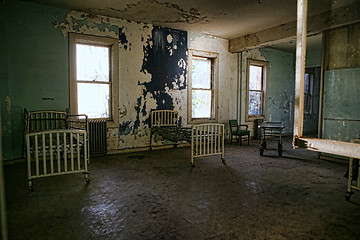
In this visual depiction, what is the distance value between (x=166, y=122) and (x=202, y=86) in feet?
5.61

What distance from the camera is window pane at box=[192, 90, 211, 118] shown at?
22.9 ft

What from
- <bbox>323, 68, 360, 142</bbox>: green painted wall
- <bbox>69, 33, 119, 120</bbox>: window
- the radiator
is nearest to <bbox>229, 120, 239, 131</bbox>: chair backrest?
<bbox>323, 68, 360, 142</bbox>: green painted wall

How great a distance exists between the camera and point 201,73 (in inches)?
277

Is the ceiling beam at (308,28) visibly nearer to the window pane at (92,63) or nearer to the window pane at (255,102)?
the window pane at (255,102)

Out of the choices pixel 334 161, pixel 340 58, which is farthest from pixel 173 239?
pixel 340 58

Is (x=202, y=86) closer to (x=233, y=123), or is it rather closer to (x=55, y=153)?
(x=233, y=123)

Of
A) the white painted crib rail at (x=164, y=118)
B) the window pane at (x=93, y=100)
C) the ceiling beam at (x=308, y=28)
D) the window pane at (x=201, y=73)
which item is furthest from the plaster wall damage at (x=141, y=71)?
the ceiling beam at (x=308, y=28)

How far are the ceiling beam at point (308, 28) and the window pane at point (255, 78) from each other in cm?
135

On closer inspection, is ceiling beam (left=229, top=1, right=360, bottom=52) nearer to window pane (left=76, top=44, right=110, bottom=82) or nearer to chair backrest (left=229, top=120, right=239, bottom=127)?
chair backrest (left=229, top=120, right=239, bottom=127)

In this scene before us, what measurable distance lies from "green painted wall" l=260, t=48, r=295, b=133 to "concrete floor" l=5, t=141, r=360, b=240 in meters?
4.41

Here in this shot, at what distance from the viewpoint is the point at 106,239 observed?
209 centimetres

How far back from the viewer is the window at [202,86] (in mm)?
6756

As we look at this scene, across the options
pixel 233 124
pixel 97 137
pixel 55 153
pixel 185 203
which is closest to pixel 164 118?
pixel 97 137

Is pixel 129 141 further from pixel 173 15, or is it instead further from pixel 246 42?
pixel 246 42
